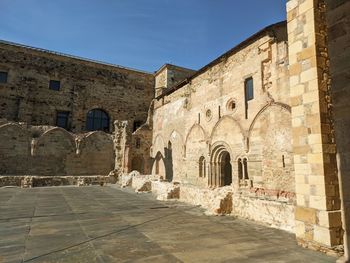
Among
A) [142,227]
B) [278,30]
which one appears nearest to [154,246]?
[142,227]

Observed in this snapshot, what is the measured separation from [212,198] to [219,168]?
606cm

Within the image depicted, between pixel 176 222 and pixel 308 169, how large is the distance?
297 cm

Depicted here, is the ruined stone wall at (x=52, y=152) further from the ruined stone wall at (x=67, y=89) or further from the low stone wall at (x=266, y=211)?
the low stone wall at (x=266, y=211)

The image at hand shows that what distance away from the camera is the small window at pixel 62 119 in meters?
21.6

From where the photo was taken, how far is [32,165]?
57.7ft

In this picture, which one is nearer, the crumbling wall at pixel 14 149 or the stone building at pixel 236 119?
the stone building at pixel 236 119

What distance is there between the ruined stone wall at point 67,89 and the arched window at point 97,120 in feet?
1.56

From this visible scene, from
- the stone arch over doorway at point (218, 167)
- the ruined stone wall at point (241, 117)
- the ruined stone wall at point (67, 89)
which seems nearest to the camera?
the ruined stone wall at point (241, 117)

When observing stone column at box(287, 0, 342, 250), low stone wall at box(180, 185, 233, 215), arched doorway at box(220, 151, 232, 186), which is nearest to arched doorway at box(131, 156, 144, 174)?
arched doorway at box(220, 151, 232, 186)

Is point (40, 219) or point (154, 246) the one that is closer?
point (154, 246)

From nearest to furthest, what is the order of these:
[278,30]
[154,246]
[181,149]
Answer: [154,246] → [278,30] → [181,149]

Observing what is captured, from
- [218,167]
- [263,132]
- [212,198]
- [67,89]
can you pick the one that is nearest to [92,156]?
[67,89]

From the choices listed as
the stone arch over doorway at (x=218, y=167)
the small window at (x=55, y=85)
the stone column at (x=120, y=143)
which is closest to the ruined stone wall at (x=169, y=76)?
the stone column at (x=120, y=143)

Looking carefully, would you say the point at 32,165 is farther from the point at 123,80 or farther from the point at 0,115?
the point at 123,80
